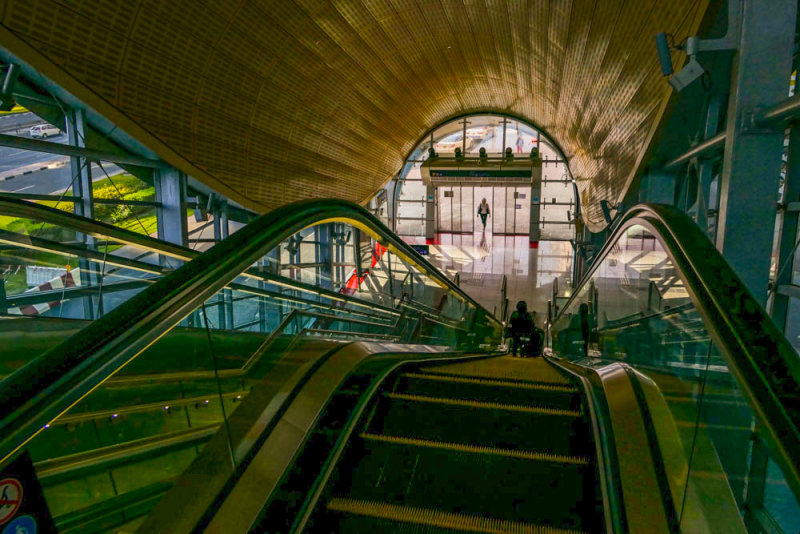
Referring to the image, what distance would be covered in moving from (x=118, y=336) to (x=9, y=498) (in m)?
0.44

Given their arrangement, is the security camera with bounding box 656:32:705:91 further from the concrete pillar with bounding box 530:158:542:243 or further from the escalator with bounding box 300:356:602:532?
the concrete pillar with bounding box 530:158:542:243

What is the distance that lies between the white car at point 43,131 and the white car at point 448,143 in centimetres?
1529

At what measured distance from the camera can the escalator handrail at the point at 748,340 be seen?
3.19ft

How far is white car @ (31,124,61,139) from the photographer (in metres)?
6.12

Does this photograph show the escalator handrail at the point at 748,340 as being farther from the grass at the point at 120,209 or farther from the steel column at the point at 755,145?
the grass at the point at 120,209

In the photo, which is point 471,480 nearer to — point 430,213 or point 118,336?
point 118,336

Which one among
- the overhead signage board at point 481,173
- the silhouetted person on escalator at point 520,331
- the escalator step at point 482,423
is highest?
the overhead signage board at point 481,173

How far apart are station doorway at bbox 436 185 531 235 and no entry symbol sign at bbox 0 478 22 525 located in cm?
2197

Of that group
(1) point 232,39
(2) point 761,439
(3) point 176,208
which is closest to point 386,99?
(1) point 232,39

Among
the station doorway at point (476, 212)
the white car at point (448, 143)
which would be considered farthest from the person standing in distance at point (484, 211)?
the white car at point (448, 143)

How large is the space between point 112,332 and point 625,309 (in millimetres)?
3512

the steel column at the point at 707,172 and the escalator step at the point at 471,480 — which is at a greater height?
the steel column at the point at 707,172

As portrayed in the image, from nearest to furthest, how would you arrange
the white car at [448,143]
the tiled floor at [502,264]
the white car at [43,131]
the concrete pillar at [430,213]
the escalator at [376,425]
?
the escalator at [376,425] < the white car at [43,131] < the tiled floor at [502,264] < the white car at [448,143] < the concrete pillar at [430,213]

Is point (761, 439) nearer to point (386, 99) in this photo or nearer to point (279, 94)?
point (279, 94)
